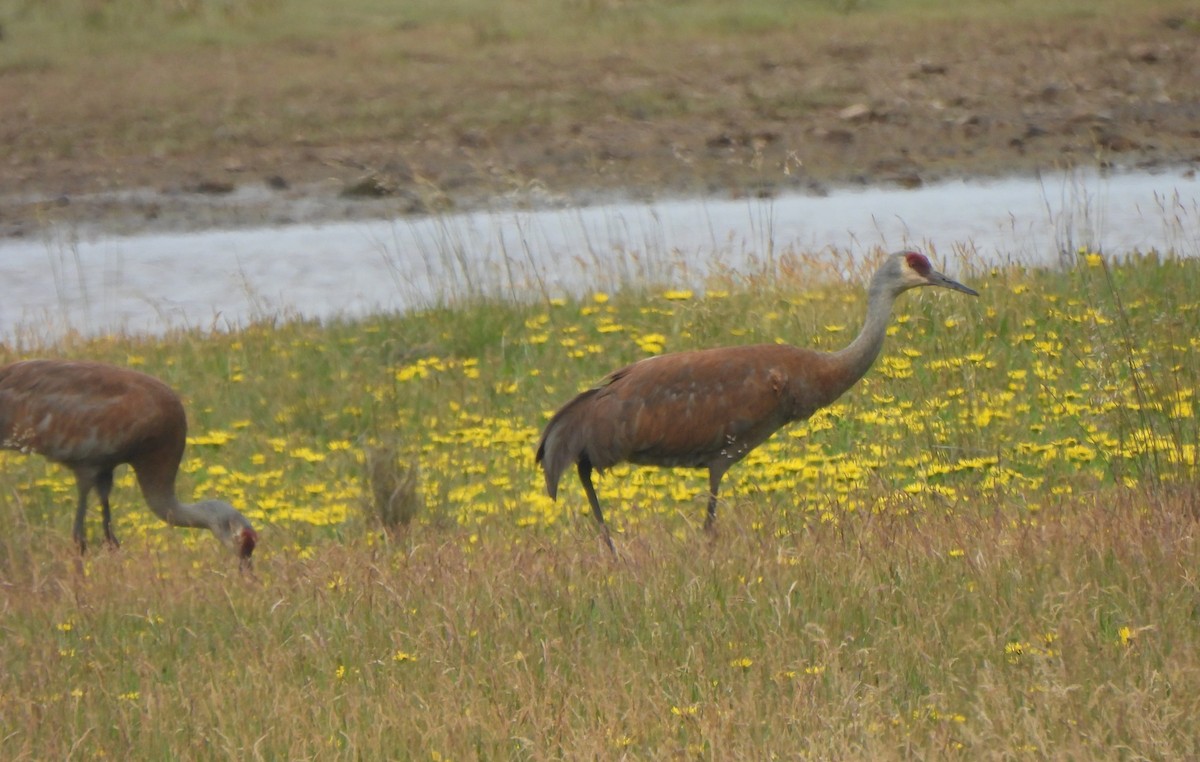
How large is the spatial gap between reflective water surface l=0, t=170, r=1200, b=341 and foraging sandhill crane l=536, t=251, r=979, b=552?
15.2 ft

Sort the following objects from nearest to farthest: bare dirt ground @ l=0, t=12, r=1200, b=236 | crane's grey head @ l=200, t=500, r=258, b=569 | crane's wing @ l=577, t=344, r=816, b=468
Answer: crane's wing @ l=577, t=344, r=816, b=468 → crane's grey head @ l=200, t=500, r=258, b=569 → bare dirt ground @ l=0, t=12, r=1200, b=236

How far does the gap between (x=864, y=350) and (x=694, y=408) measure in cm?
67

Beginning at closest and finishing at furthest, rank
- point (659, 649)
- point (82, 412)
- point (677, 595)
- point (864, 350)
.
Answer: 1. point (659, 649)
2. point (677, 595)
3. point (864, 350)
4. point (82, 412)

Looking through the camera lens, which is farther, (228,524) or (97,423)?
(97,423)

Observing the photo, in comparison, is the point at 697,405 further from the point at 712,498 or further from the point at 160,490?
the point at 160,490

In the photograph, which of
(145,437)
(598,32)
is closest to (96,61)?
(598,32)

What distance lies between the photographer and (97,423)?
692 cm

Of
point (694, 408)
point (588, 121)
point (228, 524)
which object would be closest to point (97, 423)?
point (228, 524)

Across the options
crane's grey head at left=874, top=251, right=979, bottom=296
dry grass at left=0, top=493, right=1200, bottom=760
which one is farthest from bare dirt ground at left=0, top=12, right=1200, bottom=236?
dry grass at left=0, top=493, right=1200, bottom=760

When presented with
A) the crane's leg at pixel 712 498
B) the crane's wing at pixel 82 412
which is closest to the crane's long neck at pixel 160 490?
the crane's wing at pixel 82 412

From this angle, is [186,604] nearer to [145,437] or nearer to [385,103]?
[145,437]

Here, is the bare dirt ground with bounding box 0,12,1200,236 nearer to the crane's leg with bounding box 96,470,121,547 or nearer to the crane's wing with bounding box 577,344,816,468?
the crane's leg with bounding box 96,470,121,547

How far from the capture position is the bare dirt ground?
17.2 meters

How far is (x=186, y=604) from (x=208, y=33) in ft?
60.9
